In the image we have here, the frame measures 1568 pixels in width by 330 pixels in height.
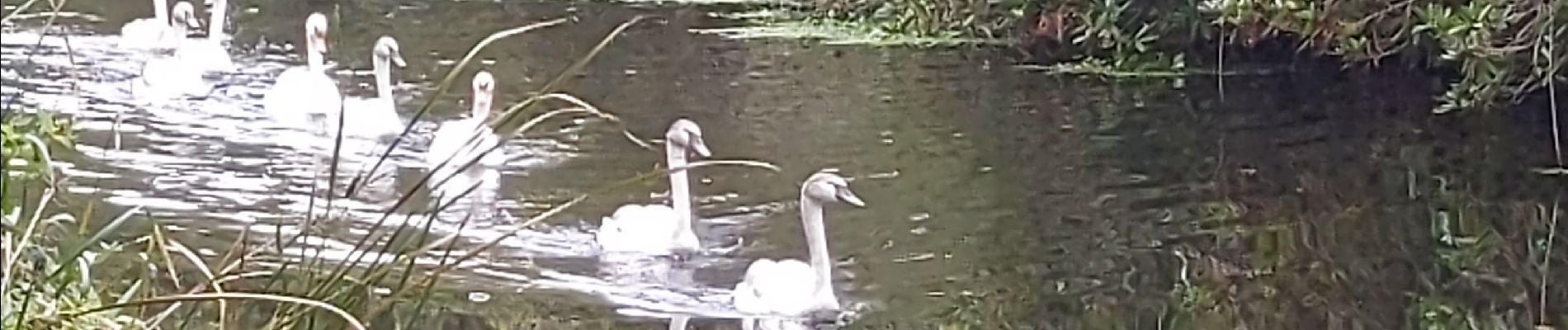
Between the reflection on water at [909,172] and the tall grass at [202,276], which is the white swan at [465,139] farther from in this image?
the tall grass at [202,276]

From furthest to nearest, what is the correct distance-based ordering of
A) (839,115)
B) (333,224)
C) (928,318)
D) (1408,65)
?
(1408,65) → (839,115) → (928,318) → (333,224)

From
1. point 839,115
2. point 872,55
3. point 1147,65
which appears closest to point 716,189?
point 839,115

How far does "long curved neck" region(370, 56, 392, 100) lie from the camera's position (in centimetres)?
158

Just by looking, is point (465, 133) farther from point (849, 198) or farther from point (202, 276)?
point (202, 276)

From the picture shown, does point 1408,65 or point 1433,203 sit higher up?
point 1408,65

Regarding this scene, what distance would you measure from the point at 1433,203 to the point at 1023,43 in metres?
0.40

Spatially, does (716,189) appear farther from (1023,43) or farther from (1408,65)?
(1408,65)

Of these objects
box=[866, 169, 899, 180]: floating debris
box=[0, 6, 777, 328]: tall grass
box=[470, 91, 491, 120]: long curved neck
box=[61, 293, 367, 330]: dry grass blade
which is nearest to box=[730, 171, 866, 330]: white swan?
box=[866, 169, 899, 180]: floating debris

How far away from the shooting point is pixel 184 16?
1639 millimetres

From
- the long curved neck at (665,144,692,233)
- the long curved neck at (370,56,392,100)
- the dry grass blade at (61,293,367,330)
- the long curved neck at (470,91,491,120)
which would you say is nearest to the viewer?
the dry grass blade at (61,293,367,330)

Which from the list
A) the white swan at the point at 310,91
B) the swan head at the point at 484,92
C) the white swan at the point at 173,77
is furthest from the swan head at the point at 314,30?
the swan head at the point at 484,92

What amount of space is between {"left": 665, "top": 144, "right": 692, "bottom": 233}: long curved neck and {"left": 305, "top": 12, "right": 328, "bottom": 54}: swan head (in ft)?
1.02

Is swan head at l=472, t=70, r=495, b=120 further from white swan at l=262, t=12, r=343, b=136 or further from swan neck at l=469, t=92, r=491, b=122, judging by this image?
white swan at l=262, t=12, r=343, b=136

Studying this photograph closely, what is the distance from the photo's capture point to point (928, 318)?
1.39 m
